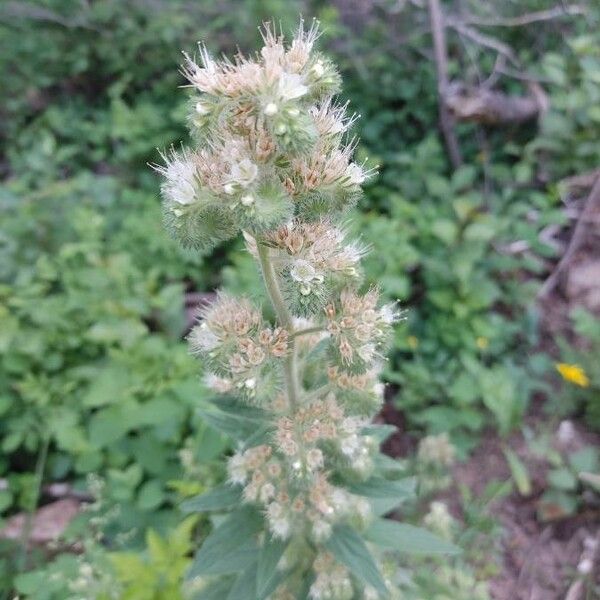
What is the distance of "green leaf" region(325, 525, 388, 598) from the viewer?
5.89ft

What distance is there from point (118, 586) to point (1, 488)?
0.98 m

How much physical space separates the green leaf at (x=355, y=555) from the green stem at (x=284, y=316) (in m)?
0.45

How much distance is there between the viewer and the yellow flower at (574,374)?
3266 millimetres

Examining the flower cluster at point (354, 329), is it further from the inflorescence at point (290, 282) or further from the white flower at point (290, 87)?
the white flower at point (290, 87)

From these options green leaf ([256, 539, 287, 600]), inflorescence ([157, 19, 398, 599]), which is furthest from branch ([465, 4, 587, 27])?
green leaf ([256, 539, 287, 600])

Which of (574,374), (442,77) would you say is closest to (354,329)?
(574,374)

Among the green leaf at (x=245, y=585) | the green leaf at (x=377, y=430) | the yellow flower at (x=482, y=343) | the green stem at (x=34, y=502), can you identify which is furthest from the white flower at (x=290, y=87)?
the yellow flower at (x=482, y=343)

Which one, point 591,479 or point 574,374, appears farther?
point 574,374

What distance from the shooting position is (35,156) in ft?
13.7

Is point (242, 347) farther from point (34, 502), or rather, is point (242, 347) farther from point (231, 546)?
point (34, 502)

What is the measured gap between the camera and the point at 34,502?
2869mm

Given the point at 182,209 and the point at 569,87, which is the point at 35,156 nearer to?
the point at 182,209

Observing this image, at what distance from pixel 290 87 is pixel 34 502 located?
2423 millimetres

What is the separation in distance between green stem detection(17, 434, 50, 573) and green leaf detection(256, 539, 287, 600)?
1443mm
